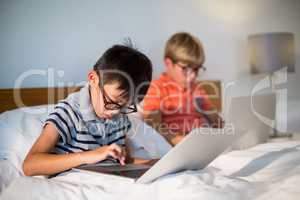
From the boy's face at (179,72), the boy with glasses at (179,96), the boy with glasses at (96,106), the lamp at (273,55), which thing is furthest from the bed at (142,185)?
the lamp at (273,55)

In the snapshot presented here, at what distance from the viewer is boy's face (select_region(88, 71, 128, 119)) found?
41.2 inches

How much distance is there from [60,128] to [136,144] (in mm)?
404

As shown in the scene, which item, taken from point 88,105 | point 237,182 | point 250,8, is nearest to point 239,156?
point 237,182

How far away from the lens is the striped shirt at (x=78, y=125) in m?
1.02

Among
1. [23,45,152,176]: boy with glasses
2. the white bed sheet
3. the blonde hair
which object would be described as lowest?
the white bed sheet

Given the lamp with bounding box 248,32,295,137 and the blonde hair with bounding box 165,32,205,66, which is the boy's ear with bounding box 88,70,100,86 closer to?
the blonde hair with bounding box 165,32,205,66

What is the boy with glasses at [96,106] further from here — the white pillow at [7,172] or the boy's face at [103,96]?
the white pillow at [7,172]

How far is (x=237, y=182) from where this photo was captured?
823 mm

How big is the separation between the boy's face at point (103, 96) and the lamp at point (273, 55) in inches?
42.1

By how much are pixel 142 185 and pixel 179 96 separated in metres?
0.95

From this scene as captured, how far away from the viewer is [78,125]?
1070mm

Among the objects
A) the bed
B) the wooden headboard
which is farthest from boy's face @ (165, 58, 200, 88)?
the wooden headboard

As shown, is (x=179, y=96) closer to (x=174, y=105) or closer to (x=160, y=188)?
(x=174, y=105)

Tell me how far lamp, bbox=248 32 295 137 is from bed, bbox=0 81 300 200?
0.66 meters
